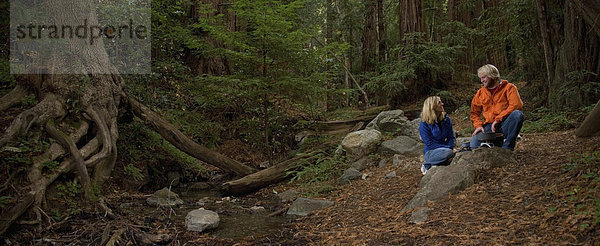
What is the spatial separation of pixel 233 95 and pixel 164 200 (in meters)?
2.95

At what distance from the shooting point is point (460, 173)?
443 centimetres

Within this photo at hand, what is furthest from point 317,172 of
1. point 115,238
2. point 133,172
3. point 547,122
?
point 547,122

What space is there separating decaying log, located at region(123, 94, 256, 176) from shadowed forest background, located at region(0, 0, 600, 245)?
30 millimetres

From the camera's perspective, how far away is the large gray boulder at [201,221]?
4.91m

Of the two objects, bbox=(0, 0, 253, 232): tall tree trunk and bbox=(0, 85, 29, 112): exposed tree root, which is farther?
bbox=(0, 85, 29, 112): exposed tree root

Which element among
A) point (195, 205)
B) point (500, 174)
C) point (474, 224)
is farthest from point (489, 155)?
point (195, 205)

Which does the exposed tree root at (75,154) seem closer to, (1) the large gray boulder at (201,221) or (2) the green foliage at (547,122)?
(1) the large gray boulder at (201,221)

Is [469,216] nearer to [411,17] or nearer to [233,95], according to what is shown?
[233,95]

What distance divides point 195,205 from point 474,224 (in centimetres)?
471

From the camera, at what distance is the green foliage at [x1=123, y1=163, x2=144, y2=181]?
278 inches

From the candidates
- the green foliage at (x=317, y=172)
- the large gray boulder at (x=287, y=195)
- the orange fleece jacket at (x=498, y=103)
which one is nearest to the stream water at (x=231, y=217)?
the large gray boulder at (x=287, y=195)

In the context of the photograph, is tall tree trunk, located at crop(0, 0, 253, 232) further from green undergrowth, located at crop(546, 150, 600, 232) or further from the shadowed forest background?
green undergrowth, located at crop(546, 150, 600, 232)

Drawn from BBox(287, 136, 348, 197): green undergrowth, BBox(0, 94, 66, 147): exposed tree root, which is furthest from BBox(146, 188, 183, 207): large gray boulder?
BBox(287, 136, 348, 197): green undergrowth

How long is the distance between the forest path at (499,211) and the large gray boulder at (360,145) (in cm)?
191
